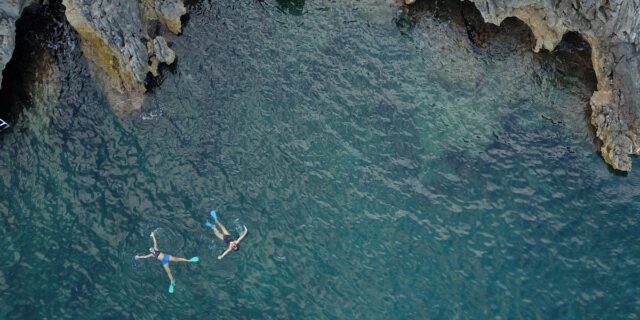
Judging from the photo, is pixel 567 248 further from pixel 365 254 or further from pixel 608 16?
pixel 608 16

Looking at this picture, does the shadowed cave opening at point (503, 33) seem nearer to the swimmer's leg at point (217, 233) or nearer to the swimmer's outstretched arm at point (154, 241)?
the swimmer's leg at point (217, 233)

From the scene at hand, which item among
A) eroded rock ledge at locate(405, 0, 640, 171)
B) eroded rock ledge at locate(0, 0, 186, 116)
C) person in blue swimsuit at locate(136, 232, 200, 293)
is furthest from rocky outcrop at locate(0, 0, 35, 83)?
eroded rock ledge at locate(405, 0, 640, 171)

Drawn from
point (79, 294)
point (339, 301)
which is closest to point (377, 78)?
point (339, 301)

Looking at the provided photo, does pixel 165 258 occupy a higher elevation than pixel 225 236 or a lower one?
lower

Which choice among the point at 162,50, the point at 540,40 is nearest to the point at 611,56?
the point at 540,40

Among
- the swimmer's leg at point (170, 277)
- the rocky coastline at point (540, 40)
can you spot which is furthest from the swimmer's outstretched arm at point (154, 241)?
the rocky coastline at point (540, 40)

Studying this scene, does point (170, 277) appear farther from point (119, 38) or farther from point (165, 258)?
point (119, 38)

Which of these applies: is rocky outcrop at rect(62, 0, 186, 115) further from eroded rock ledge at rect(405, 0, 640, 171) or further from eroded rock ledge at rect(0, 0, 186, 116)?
eroded rock ledge at rect(405, 0, 640, 171)
